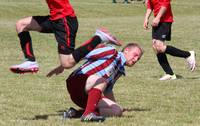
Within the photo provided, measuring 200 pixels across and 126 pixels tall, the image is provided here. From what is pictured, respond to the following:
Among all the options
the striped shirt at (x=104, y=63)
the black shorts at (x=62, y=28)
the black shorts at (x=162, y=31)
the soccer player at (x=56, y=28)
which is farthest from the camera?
the black shorts at (x=162, y=31)

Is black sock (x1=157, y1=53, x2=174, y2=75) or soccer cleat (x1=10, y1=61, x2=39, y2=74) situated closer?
soccer cleat (x1=10, y1=61, x2=39, y2=74)

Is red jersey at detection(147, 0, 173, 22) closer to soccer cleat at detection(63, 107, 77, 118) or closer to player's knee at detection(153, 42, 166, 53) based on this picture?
player's knee at detection(153, 42, 166, 53)

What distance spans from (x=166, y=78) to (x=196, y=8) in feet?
118

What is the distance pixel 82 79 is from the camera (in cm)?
716

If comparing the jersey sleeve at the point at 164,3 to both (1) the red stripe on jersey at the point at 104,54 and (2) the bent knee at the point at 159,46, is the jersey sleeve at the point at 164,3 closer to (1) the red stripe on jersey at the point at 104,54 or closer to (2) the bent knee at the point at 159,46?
(2) the bent knee at the point at 159,46

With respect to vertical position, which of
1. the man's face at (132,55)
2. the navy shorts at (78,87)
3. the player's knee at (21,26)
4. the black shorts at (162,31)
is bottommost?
the black shorts at (162,31)

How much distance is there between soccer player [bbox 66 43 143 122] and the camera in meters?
7.07

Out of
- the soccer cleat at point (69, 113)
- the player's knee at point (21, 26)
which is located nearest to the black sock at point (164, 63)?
the player's knee at point (21, 26)

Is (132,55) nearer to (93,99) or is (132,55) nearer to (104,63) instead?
(104,63)

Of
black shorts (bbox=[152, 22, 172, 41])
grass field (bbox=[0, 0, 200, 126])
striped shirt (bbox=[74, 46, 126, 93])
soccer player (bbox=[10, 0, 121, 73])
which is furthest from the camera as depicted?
black shorts (bbox=[152, 22, 172, 41])

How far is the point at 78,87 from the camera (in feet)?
23.7

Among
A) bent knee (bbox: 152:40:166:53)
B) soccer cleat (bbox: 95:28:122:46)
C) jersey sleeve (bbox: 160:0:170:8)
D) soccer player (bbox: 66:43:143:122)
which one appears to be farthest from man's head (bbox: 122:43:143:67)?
bent knee (bbox: 152:40:166:53)

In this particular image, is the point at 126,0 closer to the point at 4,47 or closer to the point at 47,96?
the point at 4,47

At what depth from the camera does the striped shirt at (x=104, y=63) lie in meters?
7.16
